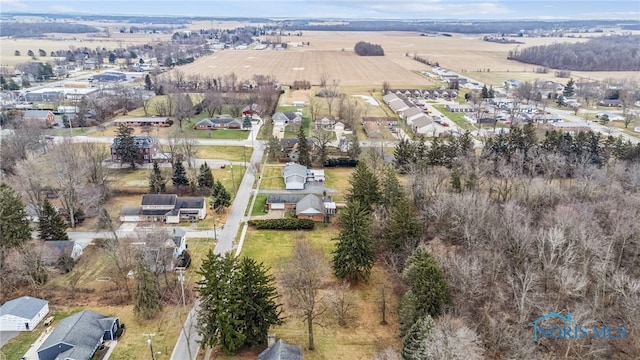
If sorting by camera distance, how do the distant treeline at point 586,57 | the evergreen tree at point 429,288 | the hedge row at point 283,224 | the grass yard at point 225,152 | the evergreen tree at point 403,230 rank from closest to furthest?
the evergreen tree at point 429,288
the evergreen tree at point 403,230
the hedge row at point 283,224
the grass yard at point 225,152
the distant treeline at point 586,57

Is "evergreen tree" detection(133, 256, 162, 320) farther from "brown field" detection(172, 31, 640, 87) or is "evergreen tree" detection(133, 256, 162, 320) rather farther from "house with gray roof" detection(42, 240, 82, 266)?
"brown field" detection(172, 31, 640, 87)

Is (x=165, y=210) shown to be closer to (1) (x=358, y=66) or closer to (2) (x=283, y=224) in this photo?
(2) (x=283, y=224)

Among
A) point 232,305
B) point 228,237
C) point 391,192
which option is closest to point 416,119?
point 391,192

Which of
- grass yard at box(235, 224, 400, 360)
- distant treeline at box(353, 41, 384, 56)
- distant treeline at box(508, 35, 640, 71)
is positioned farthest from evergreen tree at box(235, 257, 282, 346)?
distant treeline at box(353, 41, 384, 56)

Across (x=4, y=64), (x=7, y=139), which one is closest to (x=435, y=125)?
(x=7, y=139)

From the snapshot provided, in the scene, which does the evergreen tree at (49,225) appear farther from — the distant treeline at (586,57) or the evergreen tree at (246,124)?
the distant treeline at (586,57)

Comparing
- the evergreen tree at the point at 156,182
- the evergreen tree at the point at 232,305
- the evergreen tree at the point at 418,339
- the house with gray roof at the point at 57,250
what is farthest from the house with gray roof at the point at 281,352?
the evergreen tree at the point at 156,182
